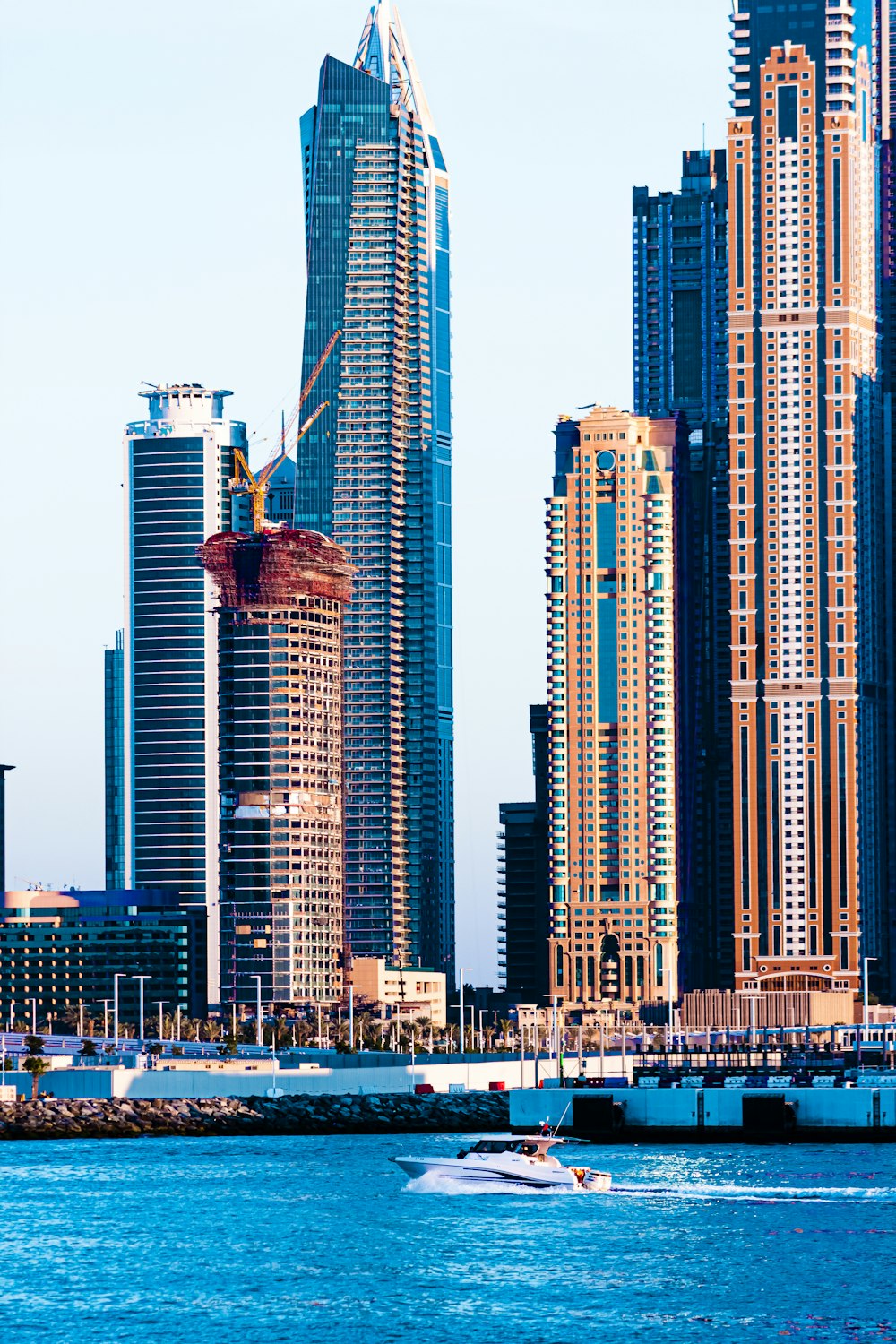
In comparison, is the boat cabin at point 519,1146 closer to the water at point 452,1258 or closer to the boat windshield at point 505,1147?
the boat windshield at point 505,1147

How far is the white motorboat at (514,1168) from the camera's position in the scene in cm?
16038

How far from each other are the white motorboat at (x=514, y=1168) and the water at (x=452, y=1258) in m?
1.28

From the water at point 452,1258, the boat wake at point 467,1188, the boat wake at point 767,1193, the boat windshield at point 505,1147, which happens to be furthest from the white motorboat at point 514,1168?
the boat wake at point 767,1193

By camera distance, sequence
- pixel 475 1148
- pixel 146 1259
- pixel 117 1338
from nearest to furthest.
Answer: pixel 117 1338 < pixel 146 1259 < pixel 475 1148

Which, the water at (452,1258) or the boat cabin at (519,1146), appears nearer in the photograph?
the water at (452,1258)

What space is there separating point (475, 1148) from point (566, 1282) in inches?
1367

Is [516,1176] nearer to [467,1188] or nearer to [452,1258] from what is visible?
[467,1188]

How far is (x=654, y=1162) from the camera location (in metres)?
188

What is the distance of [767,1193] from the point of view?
525 feet

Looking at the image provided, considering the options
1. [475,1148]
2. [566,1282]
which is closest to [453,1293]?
[566,1282]

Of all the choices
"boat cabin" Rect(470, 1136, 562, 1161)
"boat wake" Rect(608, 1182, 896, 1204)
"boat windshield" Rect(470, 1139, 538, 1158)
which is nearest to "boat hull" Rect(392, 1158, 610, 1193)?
"boat cabin" Rect(470, 1136, 562, 1161)

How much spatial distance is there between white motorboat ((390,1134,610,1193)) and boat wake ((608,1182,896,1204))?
3.36 metres

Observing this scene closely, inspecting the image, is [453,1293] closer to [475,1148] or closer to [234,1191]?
[475,1148]

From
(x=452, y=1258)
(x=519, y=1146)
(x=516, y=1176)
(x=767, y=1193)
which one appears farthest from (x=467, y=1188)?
(x=452, y=1258)
